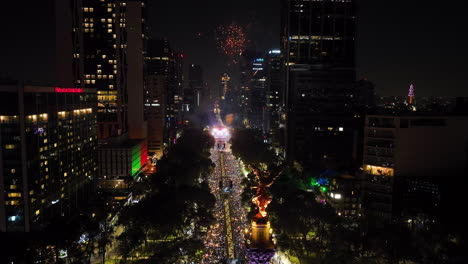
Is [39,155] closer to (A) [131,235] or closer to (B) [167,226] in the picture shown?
(A) [131,235]

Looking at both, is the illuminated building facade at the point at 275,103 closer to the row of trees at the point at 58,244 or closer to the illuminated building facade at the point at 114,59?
the illuminated building facade at the point at 114,59

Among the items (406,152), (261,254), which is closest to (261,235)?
(261,254)

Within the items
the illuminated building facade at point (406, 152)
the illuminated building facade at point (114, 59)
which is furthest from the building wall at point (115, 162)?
the illuminated building facade at point (406, 152)

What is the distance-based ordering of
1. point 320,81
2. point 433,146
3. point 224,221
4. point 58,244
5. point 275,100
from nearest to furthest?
point 58,244 < point 224,221 < point 433,146 < point 320,81 < point 275,100

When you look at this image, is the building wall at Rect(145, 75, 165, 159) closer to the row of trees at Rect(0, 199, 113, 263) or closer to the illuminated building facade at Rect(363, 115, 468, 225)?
the row of trees at Rect(0, 199, 113, 263)

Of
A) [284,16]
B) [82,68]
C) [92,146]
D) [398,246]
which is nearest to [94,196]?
[92,146]

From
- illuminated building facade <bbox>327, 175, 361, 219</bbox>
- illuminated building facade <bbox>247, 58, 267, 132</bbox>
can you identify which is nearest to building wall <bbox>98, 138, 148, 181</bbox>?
illuminated building facade <bbox>327, 175, 361, 219</bbox>
